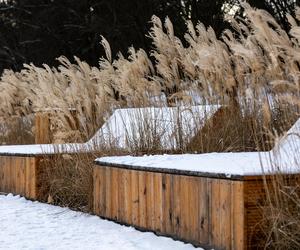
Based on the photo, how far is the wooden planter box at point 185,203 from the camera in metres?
3.69

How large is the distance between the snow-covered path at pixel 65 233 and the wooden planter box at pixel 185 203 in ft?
0.33

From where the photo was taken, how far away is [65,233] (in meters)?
4.90

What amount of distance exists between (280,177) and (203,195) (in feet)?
1.85

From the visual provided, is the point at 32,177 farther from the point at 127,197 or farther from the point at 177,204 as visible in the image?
the point at 177,204

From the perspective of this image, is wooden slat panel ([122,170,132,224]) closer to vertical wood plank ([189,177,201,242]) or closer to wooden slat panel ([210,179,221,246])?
vertical wood plank ([189,177,201,242])

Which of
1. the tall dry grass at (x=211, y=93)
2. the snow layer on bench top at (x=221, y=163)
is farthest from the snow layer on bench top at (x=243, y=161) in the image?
the tall dry grass at (x=211, y=93)

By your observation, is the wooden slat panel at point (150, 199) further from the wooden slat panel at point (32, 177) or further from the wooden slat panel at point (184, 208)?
the wooden slat panel at point (32, 177)

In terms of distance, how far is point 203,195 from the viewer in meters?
4.09

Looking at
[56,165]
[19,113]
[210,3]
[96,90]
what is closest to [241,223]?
[56,165]

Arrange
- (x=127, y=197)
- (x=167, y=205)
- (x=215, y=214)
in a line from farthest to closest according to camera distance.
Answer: (x=127, y=197) < (x=167, y=205) < (x=215, y=214)

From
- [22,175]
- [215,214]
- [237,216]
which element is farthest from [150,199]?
[22,175]

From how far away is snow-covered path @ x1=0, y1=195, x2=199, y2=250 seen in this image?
4.39 metres

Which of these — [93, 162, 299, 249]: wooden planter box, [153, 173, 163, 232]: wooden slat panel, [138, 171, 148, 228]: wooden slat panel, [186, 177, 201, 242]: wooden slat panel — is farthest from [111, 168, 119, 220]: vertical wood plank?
[186, 177, 201, 242]: wooden slat panel

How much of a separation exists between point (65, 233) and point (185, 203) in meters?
1.05
